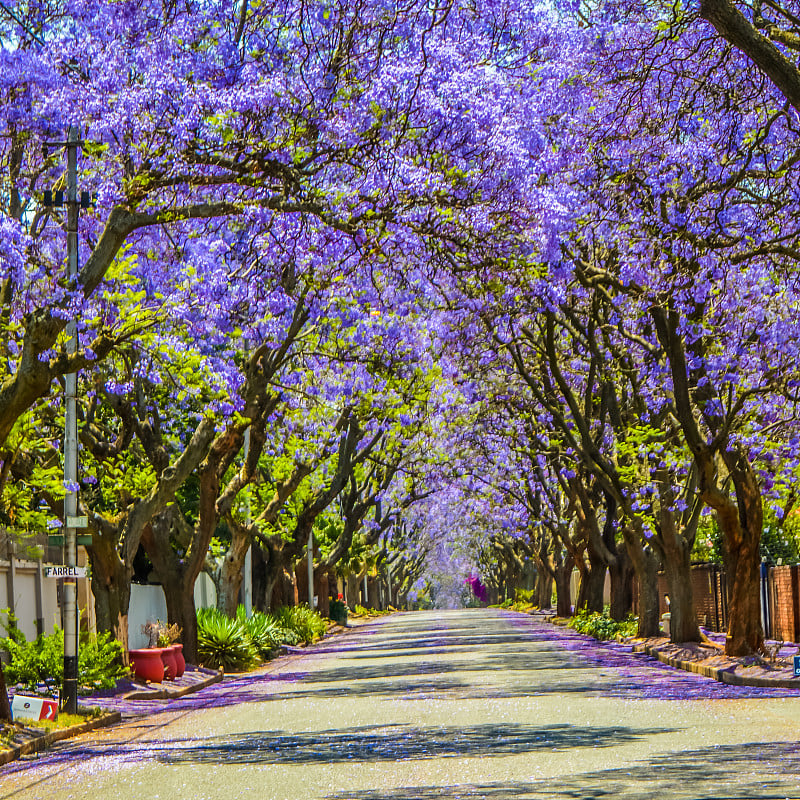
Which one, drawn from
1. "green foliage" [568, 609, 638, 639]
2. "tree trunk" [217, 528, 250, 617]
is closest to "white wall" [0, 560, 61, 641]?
"tree trunk" [217, 528, 250, 617]

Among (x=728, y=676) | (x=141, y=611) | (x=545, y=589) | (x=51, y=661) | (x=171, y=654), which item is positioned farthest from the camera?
(x=545, y=589)

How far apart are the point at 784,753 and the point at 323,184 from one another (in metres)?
9.19

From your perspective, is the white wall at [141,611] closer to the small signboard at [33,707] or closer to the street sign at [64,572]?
the street sign at [64,572]

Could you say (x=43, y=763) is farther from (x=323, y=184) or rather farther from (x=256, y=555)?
(x=256, y=555)

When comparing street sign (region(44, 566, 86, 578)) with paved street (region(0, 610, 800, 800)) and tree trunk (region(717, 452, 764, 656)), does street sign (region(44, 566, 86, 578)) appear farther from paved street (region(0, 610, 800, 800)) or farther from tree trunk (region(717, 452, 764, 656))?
tree trunk (region(717, 452, 764, 656))

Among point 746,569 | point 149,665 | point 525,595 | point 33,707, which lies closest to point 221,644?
point 149,665

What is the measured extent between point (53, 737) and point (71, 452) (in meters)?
4.42

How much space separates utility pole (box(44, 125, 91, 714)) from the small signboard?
0.94m

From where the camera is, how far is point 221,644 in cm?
2773

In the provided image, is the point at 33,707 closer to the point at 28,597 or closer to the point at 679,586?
the point at 28,597

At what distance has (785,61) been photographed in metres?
Result: 8.90

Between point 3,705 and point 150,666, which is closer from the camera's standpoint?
point 3,705

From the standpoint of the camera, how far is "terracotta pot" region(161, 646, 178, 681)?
22891mm

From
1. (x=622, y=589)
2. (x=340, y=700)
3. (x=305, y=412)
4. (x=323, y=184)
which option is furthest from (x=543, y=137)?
(x=622, y=589)
